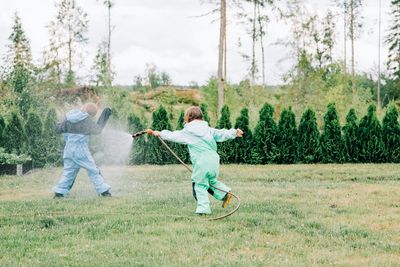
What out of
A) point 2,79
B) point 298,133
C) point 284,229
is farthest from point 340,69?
point 284,229

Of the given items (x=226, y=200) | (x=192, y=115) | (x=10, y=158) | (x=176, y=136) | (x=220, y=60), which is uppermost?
(x=220, y=60)

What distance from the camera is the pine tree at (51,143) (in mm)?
16109

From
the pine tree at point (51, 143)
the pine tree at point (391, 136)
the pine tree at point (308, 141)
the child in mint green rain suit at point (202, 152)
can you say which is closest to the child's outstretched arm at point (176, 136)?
the child in mint green rain suit at point (202, 152)

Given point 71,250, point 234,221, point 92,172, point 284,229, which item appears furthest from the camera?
point 92,172

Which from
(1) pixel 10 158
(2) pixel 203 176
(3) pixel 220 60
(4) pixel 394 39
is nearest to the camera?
(2) pixel 203 176

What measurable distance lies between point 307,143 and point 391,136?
2.32 meters

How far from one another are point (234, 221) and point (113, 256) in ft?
7.03

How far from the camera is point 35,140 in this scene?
637 inches

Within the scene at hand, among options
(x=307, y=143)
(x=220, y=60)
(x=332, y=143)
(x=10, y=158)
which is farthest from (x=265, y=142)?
(x=10, y=158)

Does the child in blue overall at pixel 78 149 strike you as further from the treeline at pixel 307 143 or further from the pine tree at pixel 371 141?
the pine tree at pixel 371 141

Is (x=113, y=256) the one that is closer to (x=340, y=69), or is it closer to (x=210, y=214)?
(x=210, y=214)

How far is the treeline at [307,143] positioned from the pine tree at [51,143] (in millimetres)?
2075

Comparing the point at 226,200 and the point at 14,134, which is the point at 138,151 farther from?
the point at 226,200

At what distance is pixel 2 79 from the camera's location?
2345 centimetres
